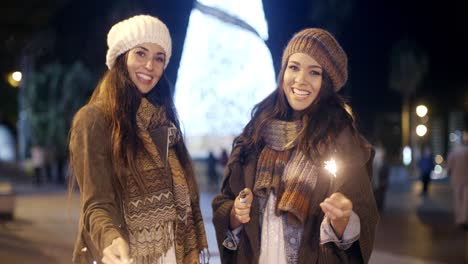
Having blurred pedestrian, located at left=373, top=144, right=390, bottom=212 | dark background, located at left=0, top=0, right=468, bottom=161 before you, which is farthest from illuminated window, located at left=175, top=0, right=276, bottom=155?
blurred pedestrian, located at left=373, top=144, right=390, bottom=212

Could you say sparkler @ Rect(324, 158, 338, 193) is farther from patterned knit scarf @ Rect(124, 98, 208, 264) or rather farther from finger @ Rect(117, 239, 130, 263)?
finger @ Rect(117, 239, 130, 263)

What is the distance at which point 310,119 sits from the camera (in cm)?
309

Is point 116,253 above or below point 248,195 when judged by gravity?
below

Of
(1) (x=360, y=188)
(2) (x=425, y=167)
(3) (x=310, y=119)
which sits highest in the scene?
(3) (x=310, y=119)

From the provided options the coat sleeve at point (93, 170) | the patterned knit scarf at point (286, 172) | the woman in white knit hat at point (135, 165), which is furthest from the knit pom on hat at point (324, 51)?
the coat sleeve at point (93, 170)

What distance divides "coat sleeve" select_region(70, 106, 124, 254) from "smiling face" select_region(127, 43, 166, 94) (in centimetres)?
27

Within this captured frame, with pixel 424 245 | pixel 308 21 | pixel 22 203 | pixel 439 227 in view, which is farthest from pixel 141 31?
pixel 22 203

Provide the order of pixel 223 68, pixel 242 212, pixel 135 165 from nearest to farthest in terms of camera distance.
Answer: pixel 135 165 → pixel 242 212 → pixel 223 68

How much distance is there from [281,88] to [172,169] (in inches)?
24.8

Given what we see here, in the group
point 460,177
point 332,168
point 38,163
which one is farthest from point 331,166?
point 38,163

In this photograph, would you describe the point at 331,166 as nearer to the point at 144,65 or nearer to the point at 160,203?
the point at 160,203

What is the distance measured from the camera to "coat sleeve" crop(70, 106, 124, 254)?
8.79 ft

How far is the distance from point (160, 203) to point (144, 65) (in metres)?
0.58

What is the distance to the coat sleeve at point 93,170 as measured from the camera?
2.68m
